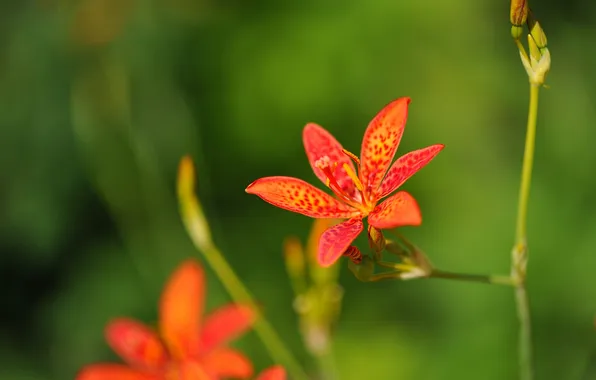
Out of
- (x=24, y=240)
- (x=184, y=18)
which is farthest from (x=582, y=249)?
(x=24, y=240)

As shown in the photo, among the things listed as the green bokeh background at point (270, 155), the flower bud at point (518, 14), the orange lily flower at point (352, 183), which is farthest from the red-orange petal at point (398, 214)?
the green bokeh background at point (270, 155)

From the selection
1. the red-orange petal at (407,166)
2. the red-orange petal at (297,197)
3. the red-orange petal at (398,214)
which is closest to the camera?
the red-orange petal at (398,214)

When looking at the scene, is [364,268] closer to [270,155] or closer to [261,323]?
[261,323]

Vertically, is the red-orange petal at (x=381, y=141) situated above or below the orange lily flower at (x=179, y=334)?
Result: above

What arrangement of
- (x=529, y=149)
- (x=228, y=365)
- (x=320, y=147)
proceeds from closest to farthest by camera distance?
(x=529, y=149)
(x=320, y=147)
(x=228, y=365)

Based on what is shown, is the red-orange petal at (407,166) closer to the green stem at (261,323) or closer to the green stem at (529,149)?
the green stem at (529,149)

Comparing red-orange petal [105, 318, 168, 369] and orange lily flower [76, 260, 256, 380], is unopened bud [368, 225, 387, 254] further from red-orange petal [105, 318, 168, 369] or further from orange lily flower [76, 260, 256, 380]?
red-orange petal [105, 318, 168, 369]

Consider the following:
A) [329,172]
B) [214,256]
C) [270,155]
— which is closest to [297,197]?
[329,172]
